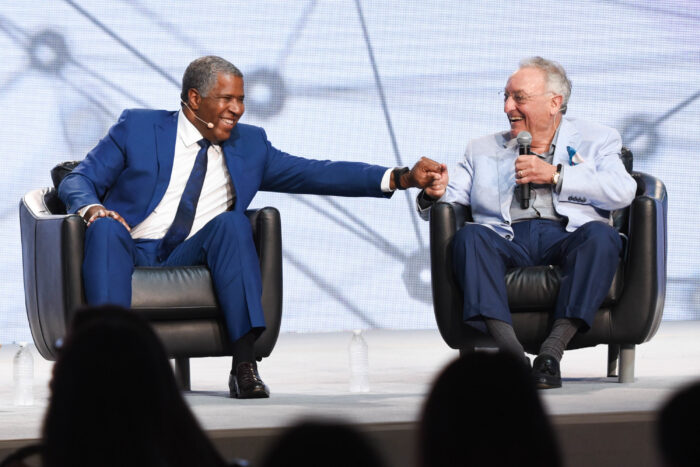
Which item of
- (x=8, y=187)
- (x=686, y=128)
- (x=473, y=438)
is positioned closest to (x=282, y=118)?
(x=8, y=187)

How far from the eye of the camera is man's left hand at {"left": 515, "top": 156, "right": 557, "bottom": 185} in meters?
3.40

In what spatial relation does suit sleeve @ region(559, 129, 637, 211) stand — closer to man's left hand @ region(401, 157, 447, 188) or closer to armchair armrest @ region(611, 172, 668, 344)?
armchair armrest @ region(611, 172, 668, 344)

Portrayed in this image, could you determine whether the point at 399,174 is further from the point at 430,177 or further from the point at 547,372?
the point at 547,372

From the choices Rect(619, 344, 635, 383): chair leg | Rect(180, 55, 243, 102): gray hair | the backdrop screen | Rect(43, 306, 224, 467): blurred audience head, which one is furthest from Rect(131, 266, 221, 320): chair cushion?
the backdrop screen

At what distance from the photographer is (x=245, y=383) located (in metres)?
3.14

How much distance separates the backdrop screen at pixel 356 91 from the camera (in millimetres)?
5570

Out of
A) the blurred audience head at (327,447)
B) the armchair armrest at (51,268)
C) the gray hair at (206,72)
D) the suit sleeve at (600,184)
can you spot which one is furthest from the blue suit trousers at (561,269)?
the blurred audience head at (327,447)

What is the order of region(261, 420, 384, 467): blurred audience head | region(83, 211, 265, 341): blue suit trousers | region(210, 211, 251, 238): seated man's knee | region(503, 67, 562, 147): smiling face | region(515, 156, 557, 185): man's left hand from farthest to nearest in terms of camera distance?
1. region(503, 67, 562, 147): smiling face
2. region(515, 156, 557, 185): man's left hand
3. region(210, 211, 251, 238): seated man's knee
4. region(83, 211, 265, 341): blue suit trousers
5. region(261, 420, 384, 467): blurred audience head

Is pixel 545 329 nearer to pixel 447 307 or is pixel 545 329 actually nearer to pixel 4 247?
pixel 447 307

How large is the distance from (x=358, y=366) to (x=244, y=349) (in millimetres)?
345

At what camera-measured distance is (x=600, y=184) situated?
11.2 feet

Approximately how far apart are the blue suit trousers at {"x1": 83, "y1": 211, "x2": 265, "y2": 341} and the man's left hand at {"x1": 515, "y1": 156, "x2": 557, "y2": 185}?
81 cm

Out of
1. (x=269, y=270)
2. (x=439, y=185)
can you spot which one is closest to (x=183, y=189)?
(x=269, y=270)

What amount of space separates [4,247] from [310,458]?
16.5 feet
